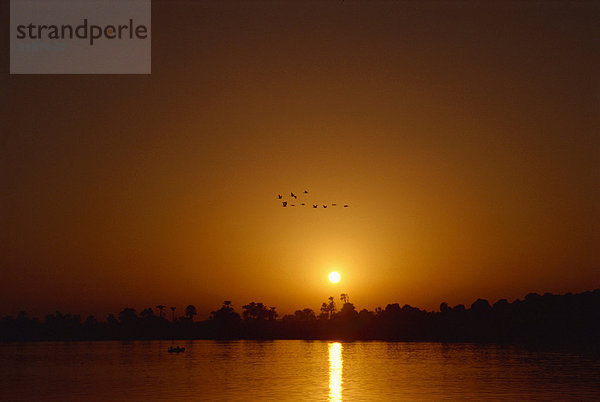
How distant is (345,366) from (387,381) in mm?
25722

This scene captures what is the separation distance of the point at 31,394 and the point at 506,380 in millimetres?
43675

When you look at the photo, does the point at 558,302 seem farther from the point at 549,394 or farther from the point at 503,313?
the point at 549,394

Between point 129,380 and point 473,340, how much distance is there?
135 metres

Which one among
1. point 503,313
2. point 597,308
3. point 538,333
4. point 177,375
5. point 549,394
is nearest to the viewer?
point 549,394

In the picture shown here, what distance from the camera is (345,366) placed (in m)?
95.1

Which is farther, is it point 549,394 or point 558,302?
point 558,302

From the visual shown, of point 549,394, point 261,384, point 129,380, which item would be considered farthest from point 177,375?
point 549,394

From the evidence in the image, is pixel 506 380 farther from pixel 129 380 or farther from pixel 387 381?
pixel 129 380

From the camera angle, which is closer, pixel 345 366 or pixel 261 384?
pixel 261 384

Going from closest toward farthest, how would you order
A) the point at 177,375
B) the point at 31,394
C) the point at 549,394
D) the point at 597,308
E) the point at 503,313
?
the point at 549,394, the point at 31,394, the point at 177,375, the point at 597,308, the point at 503,313

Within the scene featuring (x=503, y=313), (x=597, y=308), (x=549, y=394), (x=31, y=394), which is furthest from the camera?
(x=503, y=313)

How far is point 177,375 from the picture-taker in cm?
8225

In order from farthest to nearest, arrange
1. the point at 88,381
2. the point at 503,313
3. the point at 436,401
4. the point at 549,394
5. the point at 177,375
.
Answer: the point at 503,313
the point at 177,375
the point at 88,381
the point at 549,394
the point at 436,401

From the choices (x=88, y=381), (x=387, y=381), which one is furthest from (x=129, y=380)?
(x=387, y=381)
